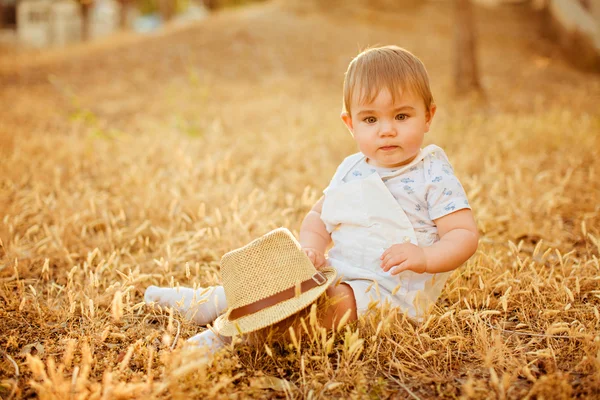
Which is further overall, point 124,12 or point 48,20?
point 48,20

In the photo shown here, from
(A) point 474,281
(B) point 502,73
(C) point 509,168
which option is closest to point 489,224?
(A) point 474,281

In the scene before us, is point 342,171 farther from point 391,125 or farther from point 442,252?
point 442,252

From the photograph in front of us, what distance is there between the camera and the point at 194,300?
2.05 metres

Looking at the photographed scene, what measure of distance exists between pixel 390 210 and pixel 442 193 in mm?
217

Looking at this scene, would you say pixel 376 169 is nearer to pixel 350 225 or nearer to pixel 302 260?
pixel 350 225

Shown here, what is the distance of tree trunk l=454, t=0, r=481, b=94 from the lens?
6828 mm

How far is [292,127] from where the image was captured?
561 cm

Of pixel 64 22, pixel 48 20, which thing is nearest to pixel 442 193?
pixel 64 22

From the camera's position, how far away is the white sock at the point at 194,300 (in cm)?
207

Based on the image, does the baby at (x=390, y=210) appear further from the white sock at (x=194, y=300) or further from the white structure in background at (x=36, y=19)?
the white structure in background at (x=36, y=19)

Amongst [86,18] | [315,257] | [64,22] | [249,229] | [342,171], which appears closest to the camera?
[315,257]

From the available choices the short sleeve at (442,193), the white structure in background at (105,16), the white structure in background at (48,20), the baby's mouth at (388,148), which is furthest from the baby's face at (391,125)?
the white structure in background at (105,16)

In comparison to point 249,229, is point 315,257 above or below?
above

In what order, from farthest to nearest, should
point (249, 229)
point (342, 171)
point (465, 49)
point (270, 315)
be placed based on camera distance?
point (465, 49) → point (249, 229) → point (342, 171) → point (270, 315)
